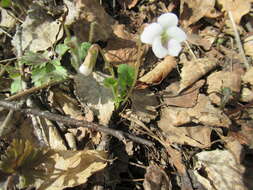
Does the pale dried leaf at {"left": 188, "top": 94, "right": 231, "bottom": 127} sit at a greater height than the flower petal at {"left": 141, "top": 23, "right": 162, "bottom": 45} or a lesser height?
lesser

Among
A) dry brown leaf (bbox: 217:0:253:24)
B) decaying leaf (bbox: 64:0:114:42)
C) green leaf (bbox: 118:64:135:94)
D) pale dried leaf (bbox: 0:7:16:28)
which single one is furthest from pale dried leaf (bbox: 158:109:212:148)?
pale dried leaf (bbox: 0:7:16:28)

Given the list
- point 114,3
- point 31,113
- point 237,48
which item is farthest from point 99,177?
point 237,48

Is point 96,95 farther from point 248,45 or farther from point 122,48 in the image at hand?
point 248,45

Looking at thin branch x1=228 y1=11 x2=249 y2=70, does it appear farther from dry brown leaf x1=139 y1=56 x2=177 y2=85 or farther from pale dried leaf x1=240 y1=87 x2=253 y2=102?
dry brown leaf x1=139 y1=56 x2=177 y2=85

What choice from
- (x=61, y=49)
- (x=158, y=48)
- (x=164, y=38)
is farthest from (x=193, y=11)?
(x=61, y=49)

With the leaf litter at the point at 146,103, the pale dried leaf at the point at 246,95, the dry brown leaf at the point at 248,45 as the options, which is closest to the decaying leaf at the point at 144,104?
the leaf litter at the point at 146,103

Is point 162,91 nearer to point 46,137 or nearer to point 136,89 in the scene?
point 136,89
